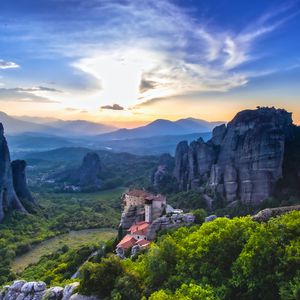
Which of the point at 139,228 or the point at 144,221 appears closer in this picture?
the point at 139,228

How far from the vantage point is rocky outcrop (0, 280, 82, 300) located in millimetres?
28223

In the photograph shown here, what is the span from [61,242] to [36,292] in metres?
45.2

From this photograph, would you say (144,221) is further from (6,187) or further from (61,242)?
(6,187)

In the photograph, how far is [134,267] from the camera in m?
28.9

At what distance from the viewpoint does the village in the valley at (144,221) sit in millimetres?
43031

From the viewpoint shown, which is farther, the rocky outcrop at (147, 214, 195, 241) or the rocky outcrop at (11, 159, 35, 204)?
the rocky outcrop at (11, 159, 35, 204)

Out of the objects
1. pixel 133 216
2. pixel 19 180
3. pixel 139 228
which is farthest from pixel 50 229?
pixel 139 228

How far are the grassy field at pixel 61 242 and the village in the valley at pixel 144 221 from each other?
18.1 metres

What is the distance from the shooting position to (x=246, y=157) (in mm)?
77438

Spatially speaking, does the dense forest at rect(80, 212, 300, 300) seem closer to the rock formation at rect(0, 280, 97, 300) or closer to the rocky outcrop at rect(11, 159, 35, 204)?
the rock formation at rect(0, 280, 97, 300)

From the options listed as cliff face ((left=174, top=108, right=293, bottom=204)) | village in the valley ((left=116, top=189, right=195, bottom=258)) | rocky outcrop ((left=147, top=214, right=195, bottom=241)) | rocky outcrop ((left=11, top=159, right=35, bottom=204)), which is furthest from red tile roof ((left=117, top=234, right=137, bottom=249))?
rocky outcrop ((left=11, top=159, right=35, bottom=204))

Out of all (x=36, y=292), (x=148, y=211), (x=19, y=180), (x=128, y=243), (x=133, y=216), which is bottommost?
(x=36, y=292)

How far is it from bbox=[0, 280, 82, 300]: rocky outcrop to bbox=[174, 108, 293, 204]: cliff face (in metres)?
49.1

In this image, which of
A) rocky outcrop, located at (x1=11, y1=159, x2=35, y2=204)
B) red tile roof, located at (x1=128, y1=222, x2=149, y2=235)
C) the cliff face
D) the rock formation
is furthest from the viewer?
rocky outcrop, located at (x1=11, y1=159, x2=35, y2=204)
